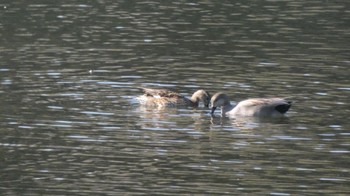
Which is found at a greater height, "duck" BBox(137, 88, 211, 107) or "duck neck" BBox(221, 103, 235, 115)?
"duck" BBox(137, 88, 211, 107)

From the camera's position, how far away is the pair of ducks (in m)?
21.4

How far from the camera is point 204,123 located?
69.2ft

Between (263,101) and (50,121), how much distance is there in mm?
3544

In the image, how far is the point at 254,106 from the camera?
21.4 m

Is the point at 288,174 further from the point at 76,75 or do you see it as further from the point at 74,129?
the point at 76,75

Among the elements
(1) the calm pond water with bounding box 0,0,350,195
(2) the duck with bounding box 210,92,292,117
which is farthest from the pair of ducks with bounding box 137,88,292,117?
(1) the calm pond water with bounding box 0,0,350,195

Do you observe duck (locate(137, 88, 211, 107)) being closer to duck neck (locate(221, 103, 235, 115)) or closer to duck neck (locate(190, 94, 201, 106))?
duck neck (locate(190, 94, 201, 106))

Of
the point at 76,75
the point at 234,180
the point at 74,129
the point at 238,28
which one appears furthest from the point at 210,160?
the point at 238,28

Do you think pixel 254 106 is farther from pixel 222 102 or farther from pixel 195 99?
pixel 195 99

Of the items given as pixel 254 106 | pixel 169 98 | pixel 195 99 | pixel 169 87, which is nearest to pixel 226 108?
pixel 254 106

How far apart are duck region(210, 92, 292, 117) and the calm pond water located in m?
0.23

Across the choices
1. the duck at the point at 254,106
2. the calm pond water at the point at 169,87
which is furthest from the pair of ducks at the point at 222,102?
the calm pond water at the point at 169,87

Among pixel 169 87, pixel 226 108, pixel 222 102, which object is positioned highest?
pixel 169 87

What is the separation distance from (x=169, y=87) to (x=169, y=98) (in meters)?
1.54
